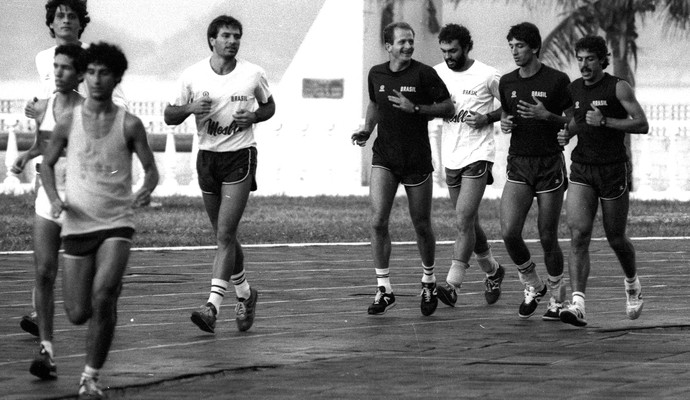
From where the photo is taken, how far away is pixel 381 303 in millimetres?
11352

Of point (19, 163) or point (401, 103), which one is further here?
point (401, 103)

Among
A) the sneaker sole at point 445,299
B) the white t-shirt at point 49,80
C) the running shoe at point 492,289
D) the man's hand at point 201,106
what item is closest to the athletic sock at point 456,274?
the sneaker sole at point 445,299

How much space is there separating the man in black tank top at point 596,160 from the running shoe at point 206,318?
231 cm

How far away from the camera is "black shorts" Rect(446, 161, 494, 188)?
1198cm

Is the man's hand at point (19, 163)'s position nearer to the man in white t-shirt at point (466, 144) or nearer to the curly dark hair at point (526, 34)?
the curly dark hair at point (526, 34)

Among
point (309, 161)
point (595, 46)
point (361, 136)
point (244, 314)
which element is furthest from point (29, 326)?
point (309, 161)

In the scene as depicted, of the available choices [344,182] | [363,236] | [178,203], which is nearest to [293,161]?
[344,182]

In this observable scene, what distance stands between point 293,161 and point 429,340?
19129 millimetres

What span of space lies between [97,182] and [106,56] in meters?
0.59

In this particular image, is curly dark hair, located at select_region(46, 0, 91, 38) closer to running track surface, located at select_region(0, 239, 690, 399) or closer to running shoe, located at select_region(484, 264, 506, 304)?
running track surface, located at select_region(0, 239, 690, 399)

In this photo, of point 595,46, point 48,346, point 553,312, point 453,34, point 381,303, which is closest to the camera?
point 48,346

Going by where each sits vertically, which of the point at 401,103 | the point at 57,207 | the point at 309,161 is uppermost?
the point at 401,103

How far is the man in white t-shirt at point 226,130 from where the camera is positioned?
10383mm

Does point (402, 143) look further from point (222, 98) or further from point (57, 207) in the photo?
point (57, 207)
